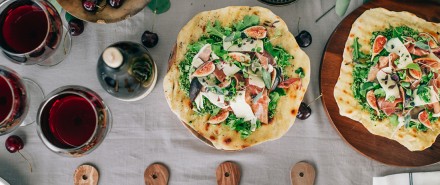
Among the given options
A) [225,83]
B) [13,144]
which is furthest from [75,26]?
[225,83]

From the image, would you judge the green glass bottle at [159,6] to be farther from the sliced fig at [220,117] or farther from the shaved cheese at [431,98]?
the shaved cheese at [431,98]

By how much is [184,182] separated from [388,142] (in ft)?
2.34

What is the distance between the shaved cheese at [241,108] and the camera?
1.52m

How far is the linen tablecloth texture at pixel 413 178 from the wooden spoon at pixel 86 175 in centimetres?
100

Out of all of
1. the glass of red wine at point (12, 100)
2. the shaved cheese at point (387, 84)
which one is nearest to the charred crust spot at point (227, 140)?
the shaved cheese at point (387, 84)

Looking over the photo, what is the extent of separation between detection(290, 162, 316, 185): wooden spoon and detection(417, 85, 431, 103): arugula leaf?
43 cm

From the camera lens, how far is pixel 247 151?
1.63 meters

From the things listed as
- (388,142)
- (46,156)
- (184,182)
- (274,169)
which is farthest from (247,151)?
(46,156)

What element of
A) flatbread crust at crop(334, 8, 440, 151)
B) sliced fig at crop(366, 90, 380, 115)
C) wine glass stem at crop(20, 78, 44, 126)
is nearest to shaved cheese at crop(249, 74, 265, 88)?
flatbread crust at crop(334, 8, 440, 151)

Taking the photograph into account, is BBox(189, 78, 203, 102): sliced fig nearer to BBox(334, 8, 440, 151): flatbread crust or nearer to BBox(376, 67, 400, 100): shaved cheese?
BBox(334, 8, 440, 151): flatbread crust

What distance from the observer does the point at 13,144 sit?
62.4 inches

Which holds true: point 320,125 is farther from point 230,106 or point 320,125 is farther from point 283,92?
point 230,106

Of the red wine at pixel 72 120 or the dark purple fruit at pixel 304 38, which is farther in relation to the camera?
the dark purple fruit at pixel 304 38

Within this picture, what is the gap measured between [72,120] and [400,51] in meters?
1.09
